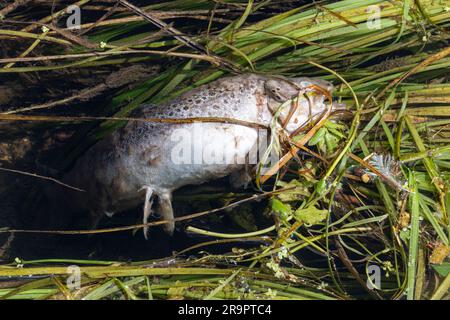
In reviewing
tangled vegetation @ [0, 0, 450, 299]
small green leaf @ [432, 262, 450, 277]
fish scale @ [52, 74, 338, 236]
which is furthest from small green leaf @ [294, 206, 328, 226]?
small green leaf @ [432, 262, 450, 277]

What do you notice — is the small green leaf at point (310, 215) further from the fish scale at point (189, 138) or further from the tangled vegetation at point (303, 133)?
the fish scale at point (189, 138)

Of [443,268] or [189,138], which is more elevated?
[189,138]

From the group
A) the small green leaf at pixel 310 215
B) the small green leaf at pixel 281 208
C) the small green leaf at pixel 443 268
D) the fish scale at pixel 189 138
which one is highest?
the fish scale at pixel 189 138

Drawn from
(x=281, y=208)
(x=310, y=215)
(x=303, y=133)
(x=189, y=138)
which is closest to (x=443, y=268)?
(x=310, y=215)

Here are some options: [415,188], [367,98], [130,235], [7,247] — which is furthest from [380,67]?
[7,247]

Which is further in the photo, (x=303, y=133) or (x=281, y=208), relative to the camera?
(x=303, y=133)

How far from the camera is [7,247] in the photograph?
12.6ft

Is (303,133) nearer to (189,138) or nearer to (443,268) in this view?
(189,138)

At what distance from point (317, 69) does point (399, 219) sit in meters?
1.37

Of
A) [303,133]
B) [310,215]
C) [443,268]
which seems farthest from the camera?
[303,133]

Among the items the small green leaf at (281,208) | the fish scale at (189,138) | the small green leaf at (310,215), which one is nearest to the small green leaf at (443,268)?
the small green leaf at (310,215)

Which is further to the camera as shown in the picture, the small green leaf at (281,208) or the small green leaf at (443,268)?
the small green leaf at (281,208)
